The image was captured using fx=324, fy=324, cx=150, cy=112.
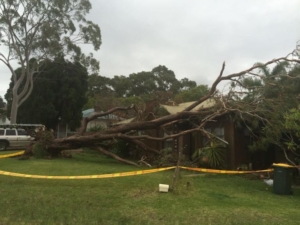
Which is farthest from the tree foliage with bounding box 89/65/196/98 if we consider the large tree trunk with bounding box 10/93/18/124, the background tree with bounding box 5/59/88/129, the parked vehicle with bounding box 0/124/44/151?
the parked vehicle with bounding box 0/124/44/151

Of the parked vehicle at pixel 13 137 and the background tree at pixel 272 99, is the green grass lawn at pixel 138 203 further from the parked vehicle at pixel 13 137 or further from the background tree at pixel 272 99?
the parked vehicle at pixel 13 137

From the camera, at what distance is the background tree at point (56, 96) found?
1206 inches

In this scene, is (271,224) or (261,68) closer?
(271,224)

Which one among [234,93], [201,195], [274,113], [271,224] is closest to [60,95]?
[234,93]

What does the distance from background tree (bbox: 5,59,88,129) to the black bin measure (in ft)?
81.9

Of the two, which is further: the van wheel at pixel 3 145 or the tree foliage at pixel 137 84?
the tree foliage at pixel 137 84

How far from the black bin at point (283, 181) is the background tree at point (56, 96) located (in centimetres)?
2496

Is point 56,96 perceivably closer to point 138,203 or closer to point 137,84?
point 137,84

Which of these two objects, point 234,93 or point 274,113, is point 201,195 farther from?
point 234,93

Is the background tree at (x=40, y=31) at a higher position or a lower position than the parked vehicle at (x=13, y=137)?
higher

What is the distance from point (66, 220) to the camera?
5.40m

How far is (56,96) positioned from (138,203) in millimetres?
26508

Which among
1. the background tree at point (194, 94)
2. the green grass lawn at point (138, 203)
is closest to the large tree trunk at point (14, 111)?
the background tree at point (194, 94)

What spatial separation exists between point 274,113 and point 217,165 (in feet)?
9.75
